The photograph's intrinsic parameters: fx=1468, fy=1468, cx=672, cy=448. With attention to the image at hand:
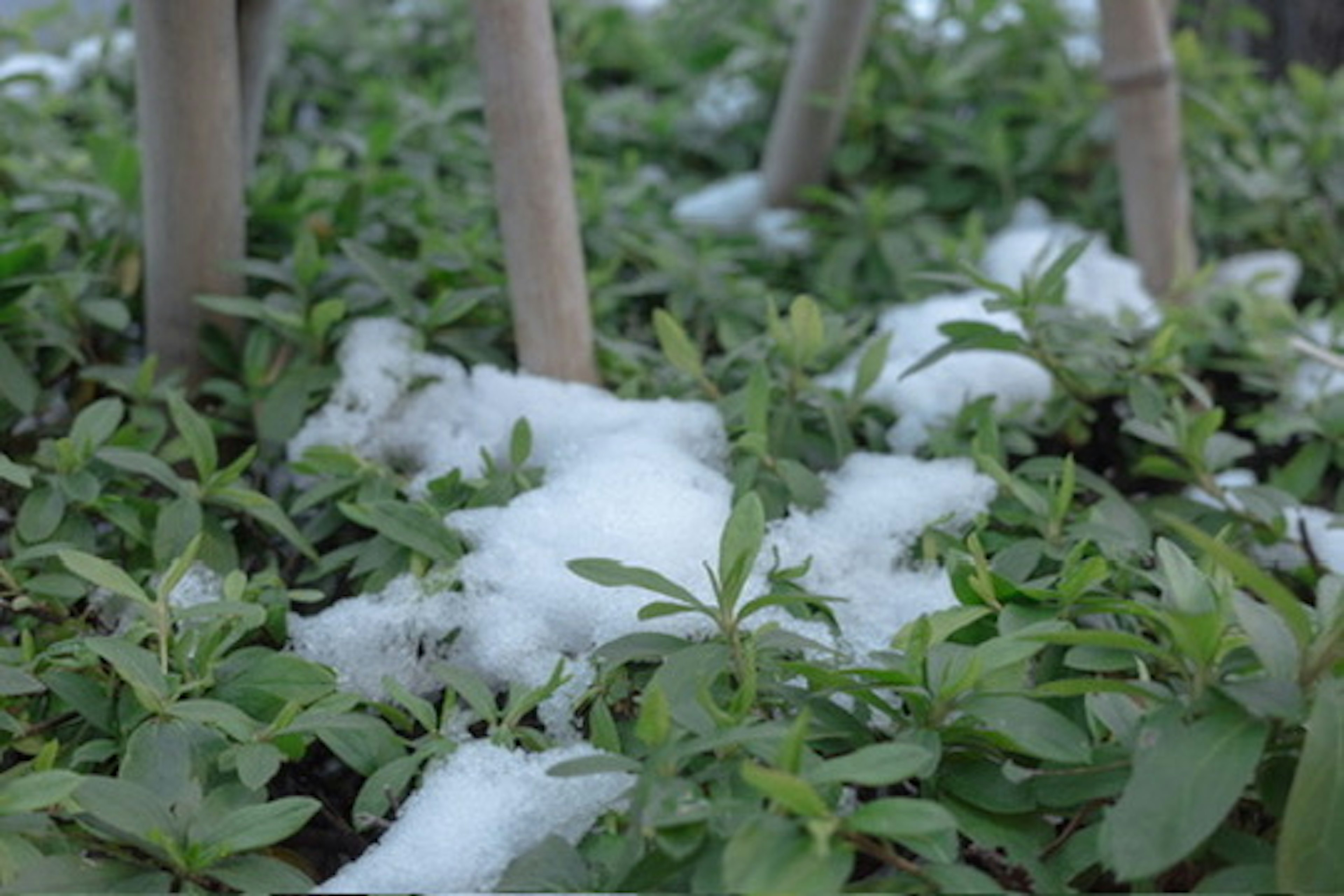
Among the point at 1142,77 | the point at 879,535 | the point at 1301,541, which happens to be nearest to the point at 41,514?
the point at 879,535

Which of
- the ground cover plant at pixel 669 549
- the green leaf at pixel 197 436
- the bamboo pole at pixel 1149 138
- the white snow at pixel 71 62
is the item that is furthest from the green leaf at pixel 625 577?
the white snow at pixel 71 62

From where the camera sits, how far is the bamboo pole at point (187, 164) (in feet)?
3.80

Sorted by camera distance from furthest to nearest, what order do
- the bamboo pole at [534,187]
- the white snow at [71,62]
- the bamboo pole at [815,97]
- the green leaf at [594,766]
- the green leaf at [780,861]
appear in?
the white snow at [71,62] → the bamboo pole at [815,97] → the bamboo pole at [534,187] → the green leaf at [594,766] → the green leaf at [780,861]

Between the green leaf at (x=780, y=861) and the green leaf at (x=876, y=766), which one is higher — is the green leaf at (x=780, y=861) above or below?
below

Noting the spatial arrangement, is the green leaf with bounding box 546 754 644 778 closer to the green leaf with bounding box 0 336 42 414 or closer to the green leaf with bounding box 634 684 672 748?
the green leaf with bounding box 634 684 672 748

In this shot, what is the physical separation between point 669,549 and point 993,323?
60cm

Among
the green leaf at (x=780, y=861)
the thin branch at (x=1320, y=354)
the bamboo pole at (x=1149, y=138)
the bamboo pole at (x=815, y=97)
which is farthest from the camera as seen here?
the bamboo pole at (x=815, y=97)

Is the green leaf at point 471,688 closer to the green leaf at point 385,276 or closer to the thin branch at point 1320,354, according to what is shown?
the green leaf at point 385,276

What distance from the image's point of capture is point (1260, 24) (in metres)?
2.24

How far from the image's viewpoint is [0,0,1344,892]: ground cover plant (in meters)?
0.73

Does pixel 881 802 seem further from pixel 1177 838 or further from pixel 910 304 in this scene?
pixel 910 304

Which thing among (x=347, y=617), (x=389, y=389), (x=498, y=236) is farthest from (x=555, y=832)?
(x=498, y=236)

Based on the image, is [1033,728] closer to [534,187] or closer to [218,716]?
[218,716]

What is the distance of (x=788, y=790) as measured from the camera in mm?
653
